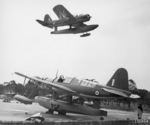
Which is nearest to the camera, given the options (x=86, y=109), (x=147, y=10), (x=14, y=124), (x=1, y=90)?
(x=14, y=124)

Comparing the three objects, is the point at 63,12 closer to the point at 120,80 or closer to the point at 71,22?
the point at 71,22

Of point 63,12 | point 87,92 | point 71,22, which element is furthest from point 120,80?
point 63,12

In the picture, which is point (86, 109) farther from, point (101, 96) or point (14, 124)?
point (14, 124)

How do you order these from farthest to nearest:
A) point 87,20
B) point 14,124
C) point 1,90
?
1. point 1,90
2. point 87,20
3. point 14,124

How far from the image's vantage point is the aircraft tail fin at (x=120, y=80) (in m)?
14.8

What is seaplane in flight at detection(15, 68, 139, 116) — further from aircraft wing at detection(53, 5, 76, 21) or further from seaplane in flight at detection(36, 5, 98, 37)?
aircraft wing at detection(53, 5, 76, 21)

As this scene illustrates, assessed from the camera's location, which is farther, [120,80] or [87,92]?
[120,80]

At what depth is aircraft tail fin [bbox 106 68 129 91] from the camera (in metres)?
14.8

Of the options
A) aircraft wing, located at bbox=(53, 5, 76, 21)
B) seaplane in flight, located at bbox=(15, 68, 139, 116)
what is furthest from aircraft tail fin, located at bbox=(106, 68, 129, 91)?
aircraft wing, located at bbox=(53, 5, 76, 21)

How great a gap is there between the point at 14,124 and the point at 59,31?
34.9ft

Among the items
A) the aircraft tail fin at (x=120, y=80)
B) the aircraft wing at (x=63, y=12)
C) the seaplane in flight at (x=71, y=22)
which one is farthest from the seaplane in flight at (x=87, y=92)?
the aircraft wing at (x=63, y=12)

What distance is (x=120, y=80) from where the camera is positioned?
15.0 m

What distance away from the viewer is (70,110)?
14.5 metres

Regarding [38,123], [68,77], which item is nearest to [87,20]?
[68,77]
